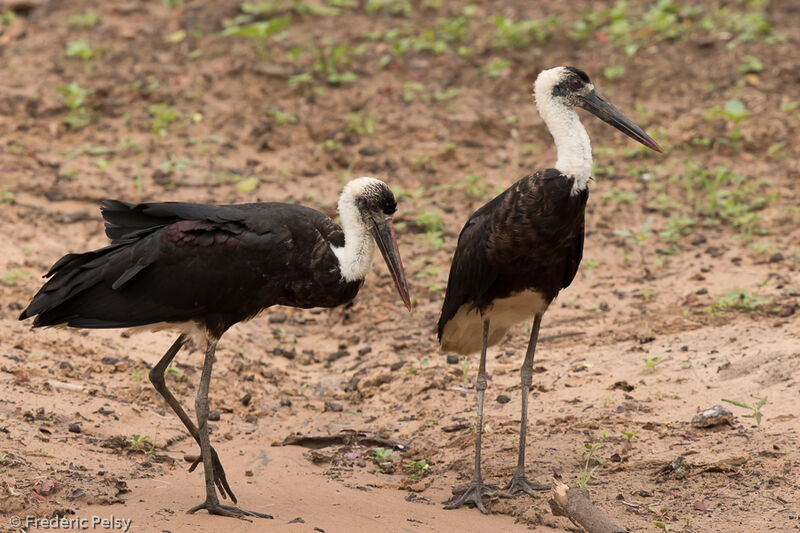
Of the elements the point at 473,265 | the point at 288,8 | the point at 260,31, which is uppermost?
the point at 288,8

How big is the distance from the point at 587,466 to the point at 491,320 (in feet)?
3.28

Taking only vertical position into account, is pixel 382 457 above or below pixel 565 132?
below

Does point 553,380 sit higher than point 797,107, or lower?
lower

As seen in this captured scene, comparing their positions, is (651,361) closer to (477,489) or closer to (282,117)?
(477,489)

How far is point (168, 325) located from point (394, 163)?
445 cm

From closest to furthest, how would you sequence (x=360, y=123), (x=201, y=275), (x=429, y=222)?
(x=201, y=275), (x=429, y=222), (x=360, y=123)

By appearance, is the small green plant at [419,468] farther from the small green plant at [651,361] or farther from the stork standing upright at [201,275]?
the small green plant at [651,361]

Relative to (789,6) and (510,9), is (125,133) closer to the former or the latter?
(510,9)

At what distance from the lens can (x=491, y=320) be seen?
586 centimetres

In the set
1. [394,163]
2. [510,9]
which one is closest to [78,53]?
[394,163]

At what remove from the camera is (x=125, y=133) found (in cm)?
998

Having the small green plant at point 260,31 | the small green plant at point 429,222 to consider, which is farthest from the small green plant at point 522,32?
the small green plant at point 429,222

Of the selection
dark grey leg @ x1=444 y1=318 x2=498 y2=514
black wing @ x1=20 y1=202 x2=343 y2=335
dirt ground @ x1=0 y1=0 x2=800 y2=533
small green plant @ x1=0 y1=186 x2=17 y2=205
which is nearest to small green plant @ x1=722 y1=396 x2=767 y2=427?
dirt ground @ x1=0 y1=0 x2=800 y2=533

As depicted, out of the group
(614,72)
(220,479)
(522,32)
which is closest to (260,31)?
(522,32)
